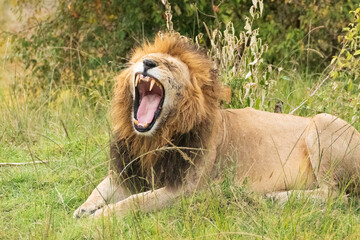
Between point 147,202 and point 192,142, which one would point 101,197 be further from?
point 192,142

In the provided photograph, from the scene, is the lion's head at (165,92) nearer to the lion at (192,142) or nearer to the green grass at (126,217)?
the lion at (192,142)

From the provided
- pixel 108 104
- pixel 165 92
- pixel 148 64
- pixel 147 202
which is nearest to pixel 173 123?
pixel 165 92

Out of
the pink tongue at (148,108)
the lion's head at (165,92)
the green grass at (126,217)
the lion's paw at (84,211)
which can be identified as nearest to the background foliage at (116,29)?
the green grass at (126,217)

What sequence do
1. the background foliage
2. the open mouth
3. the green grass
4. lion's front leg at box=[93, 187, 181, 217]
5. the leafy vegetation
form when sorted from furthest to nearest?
the background foliage, the open mouth, lion's front leg at box=[93, 187, 181, 217], the leafy vegetation, the green grass

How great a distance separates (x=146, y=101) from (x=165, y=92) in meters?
0.20

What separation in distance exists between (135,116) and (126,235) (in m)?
0.89

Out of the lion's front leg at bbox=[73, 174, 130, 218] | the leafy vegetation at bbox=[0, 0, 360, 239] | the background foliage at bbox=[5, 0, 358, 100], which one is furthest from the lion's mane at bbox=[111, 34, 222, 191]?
the background foliage at bbox=[5, 0, 358, 100]

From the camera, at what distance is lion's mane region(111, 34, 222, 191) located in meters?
4.20

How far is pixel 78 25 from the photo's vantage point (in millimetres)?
8266

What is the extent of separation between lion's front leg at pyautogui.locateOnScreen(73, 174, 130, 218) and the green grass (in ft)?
0.35

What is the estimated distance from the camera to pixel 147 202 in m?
4.18

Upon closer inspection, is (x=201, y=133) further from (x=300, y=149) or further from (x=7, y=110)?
(x=7, y=110)

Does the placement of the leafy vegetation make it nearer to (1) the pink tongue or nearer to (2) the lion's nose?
(1) the pink tongue

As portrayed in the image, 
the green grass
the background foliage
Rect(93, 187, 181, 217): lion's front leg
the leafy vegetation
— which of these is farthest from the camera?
the background foliage
